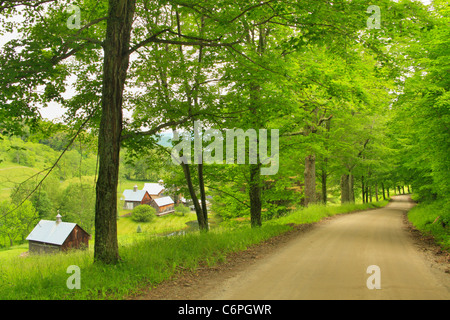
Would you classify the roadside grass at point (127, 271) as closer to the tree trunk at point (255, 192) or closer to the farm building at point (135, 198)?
the tree trunk at point (255, 192)

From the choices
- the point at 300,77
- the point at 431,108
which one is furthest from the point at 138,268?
the point at 431,108

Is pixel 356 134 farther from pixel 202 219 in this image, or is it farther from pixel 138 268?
pixel 138 268

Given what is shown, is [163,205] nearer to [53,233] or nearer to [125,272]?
[53,233]

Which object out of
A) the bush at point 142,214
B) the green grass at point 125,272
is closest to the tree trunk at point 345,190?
the green grass at point 125,272

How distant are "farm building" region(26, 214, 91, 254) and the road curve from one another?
96.1 ft

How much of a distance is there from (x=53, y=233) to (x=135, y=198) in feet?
119

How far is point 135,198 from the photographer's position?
67.1 meters

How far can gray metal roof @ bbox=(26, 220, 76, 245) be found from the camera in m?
29.9

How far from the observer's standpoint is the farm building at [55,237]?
2975 centimetres

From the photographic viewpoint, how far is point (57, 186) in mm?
43469

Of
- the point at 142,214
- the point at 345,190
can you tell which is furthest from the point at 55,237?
the point at 345,190

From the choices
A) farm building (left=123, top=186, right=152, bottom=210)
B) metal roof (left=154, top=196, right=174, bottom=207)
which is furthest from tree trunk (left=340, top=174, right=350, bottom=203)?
farm building (left=123, top=186, right=152, bottom=210)

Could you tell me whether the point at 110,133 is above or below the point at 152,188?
above
